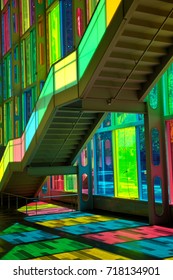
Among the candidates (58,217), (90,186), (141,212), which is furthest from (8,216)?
(141,212)

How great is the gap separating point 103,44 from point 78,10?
560 centimetres

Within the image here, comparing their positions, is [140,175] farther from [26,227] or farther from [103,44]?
[103,44]

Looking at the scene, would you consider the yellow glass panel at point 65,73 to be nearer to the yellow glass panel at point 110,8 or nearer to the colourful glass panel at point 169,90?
the yellow glass panel at point 110,8

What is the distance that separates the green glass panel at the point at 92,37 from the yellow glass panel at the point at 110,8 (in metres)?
0.14

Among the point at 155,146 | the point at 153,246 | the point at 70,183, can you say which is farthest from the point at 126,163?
the point at 153,246

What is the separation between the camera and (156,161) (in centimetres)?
1028

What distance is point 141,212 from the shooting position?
1148cm

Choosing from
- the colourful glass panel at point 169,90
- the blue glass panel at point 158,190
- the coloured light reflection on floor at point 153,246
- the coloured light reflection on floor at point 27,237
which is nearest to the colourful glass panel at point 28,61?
the colourful glass panel at point 169,90

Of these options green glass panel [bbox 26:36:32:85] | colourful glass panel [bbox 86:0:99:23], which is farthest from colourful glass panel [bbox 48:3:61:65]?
green glass panel [bbox 26:36:32:85]

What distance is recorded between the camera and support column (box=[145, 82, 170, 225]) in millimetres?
9953

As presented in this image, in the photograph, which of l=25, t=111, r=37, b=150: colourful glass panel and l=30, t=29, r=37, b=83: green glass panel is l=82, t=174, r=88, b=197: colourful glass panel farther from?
l=30, t=29, r=37, b=83: green glass panel

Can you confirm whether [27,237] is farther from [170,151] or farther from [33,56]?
[33,56]

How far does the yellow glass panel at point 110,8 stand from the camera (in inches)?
281

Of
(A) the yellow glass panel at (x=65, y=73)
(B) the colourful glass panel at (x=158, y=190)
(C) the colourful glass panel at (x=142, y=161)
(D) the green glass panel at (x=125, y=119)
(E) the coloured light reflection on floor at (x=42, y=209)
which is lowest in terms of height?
(E) the coloured light reflection on floor at (x=42, y=209)
